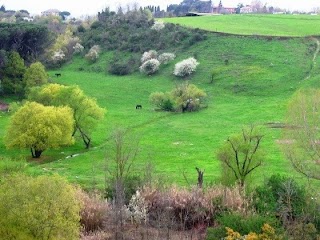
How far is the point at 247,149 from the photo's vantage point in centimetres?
3297

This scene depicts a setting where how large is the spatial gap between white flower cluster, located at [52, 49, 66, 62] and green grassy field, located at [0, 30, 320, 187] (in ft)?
6.61

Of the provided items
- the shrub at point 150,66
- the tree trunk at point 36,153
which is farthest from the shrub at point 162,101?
the tree trunk at point 36,153

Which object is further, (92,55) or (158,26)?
(158,26)

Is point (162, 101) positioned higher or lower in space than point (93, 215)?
lower

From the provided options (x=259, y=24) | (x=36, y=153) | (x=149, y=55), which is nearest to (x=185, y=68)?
(x=149, y=55)

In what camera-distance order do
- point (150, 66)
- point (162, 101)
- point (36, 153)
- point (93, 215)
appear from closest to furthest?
point (93, 215) → point (36, 153) → point (162, 101) → point (150, 66)

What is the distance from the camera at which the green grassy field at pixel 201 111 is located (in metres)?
42.6

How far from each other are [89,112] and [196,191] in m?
24.6

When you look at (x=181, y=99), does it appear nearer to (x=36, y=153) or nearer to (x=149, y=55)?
(x=36, y=153)

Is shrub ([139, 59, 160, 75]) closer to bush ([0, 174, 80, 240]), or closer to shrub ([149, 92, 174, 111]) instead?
shrub ([149, 92, 174, 111])

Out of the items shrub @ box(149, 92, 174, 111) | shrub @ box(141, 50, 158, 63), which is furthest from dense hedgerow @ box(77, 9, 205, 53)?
shrub @ box(149, 92, 174, 111)

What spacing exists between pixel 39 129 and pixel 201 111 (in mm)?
24989

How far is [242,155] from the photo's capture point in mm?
33656

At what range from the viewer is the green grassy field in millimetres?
42594
